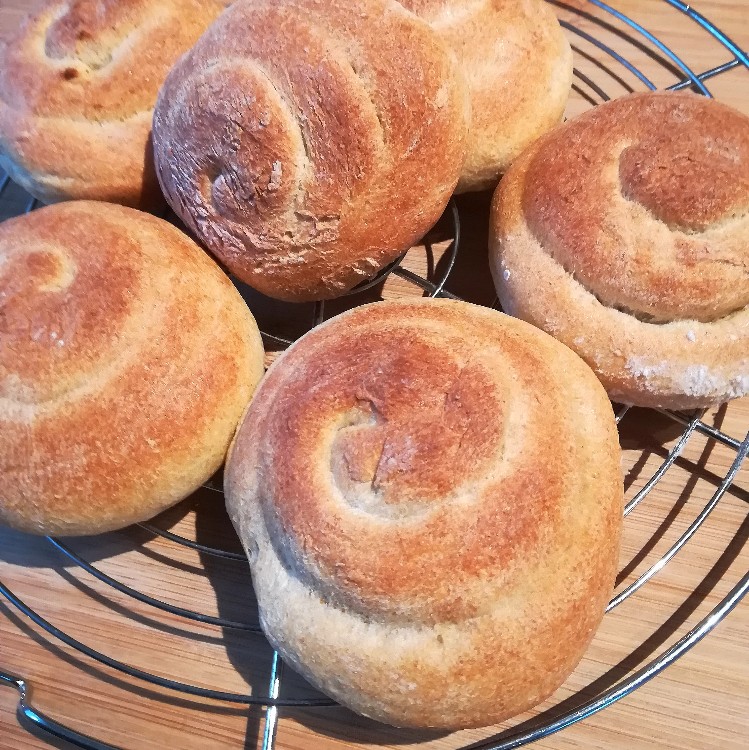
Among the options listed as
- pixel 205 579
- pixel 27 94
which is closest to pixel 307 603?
pixel 205 579

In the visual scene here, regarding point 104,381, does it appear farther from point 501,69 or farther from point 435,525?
point 501,69

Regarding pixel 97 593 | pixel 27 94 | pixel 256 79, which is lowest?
pixel 97 593

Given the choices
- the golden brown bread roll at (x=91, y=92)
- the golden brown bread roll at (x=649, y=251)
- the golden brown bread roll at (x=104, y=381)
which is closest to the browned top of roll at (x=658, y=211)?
the golden brown bread roll at (x=649, y=251)

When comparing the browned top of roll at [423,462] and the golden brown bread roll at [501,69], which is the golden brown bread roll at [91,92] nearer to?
the golden brown bread roll at [501,69]

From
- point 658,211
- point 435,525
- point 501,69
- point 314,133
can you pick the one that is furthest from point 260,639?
point 501,69

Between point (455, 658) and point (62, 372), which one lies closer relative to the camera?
point (455, 658)

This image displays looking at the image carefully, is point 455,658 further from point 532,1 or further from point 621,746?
point 532,1

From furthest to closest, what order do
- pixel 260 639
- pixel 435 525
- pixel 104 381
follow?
1. pixel 260 639
2. pixel 104 381
3. pixel 435 525
